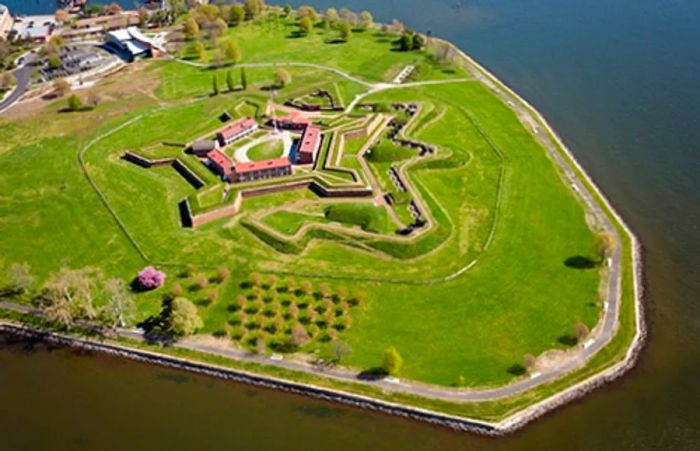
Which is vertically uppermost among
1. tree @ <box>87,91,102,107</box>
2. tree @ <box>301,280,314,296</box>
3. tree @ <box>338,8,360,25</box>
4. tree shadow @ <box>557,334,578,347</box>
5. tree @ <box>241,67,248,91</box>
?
tree @ <box>338,8,360,25</box>

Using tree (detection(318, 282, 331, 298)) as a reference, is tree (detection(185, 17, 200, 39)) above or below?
above

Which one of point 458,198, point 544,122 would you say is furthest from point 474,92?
point 458,198

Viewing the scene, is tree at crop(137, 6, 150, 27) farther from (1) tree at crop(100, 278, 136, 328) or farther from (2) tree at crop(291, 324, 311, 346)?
(2) tree at crop(291, 324, 311, 346)

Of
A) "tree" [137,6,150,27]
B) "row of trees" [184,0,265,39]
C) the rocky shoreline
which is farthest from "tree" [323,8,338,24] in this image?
the rocky shoreline

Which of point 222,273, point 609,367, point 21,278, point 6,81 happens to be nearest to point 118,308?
point 222,273

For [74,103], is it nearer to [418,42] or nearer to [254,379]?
[418,42]

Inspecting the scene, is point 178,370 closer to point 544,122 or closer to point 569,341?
point 569,341

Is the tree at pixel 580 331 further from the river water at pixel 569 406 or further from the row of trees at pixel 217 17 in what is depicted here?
the row of trees at pixel 217 17
